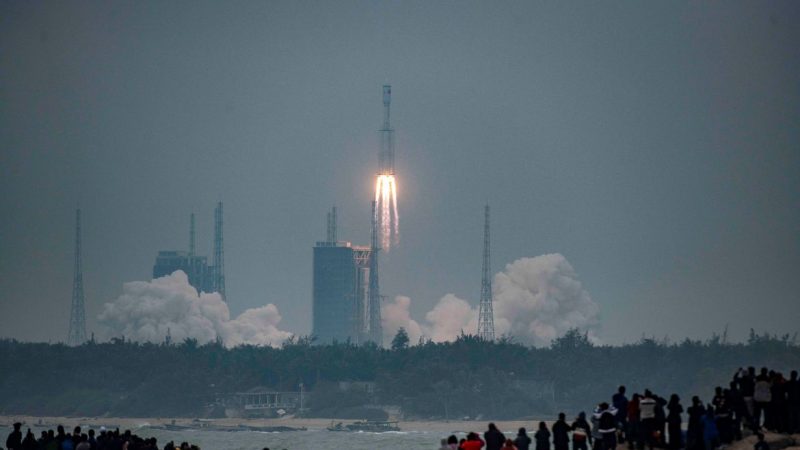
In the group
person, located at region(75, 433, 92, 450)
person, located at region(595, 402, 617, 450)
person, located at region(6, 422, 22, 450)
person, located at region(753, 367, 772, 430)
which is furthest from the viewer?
person, located at region(6, 422, 22, 450)

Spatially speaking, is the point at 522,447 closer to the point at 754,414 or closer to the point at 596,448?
the point at 596,448

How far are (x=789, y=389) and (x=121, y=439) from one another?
24771 millimetres

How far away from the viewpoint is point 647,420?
61.7 m

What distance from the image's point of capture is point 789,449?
6312 centimetres

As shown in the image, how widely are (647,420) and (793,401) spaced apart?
21.9 feet

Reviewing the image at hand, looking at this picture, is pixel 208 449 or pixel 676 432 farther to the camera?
pixel 208 449

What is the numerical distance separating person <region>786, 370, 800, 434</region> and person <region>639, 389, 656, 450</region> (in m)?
5.50

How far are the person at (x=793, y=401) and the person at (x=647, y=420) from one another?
550cm

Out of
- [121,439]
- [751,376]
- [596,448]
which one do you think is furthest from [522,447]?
[121,439]

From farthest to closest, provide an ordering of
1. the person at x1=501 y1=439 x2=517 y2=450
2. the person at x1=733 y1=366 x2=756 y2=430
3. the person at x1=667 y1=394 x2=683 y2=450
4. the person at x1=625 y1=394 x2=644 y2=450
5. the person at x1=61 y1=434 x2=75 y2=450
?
the person at x1=61 y1=434 x2=75 y2=450 → the person at x1=733 y1=366 x2=756 y2=430 → the person at x1=625 y1=394 x2=644 y2=450 → the person at x1=667 y1=394 x2=683 y2=450 → the person at x1=501 y1=439 x2=517 y2=450

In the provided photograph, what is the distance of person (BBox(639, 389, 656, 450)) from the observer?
6166cm

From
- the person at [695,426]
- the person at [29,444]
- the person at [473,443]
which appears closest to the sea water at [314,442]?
the person at [29,444]

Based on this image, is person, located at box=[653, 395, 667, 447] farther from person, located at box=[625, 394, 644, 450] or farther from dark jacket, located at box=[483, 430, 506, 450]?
dark jacket, located at box=[483, 430, 506, 450]

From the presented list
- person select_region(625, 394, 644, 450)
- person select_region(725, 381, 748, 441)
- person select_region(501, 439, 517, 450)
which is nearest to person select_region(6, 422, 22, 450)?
person select_region(501, 439, 517, 450)
